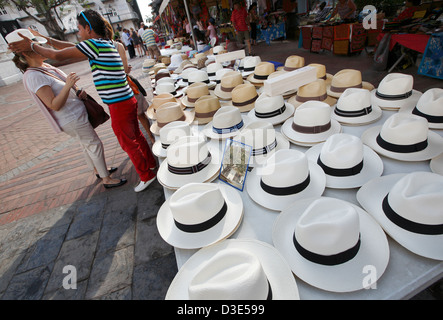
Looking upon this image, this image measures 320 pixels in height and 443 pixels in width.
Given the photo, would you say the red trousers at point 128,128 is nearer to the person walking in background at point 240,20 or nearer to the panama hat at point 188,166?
the panama hat at point 188,166

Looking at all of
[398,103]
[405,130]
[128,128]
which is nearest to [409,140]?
[405,130]

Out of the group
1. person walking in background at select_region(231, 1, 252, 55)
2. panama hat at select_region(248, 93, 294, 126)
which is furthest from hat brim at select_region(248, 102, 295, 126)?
person walking in background at select_region(231, 1, 252, 55)

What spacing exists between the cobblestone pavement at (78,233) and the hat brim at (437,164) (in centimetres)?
112

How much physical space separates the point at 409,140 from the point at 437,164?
0.70 feet

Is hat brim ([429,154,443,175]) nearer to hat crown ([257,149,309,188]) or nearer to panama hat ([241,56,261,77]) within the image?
hat crown ([257,149,309,188])

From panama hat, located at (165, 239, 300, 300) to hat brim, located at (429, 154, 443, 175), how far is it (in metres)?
1.18

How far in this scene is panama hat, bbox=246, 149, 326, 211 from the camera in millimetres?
1343

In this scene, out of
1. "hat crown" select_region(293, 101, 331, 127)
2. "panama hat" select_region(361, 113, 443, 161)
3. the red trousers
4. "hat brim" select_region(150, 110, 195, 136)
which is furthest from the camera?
"hat brim" select_region(150, 110, 195, 136)

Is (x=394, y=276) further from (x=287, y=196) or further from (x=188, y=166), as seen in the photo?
(x=188, y=166)

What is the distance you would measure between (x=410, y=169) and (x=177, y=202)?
1578 millimetres

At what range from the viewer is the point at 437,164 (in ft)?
4.62

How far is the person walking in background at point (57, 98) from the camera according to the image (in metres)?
2.40

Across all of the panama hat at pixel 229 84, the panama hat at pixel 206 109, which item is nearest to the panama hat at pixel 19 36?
the panama hat at pixel 206 109
